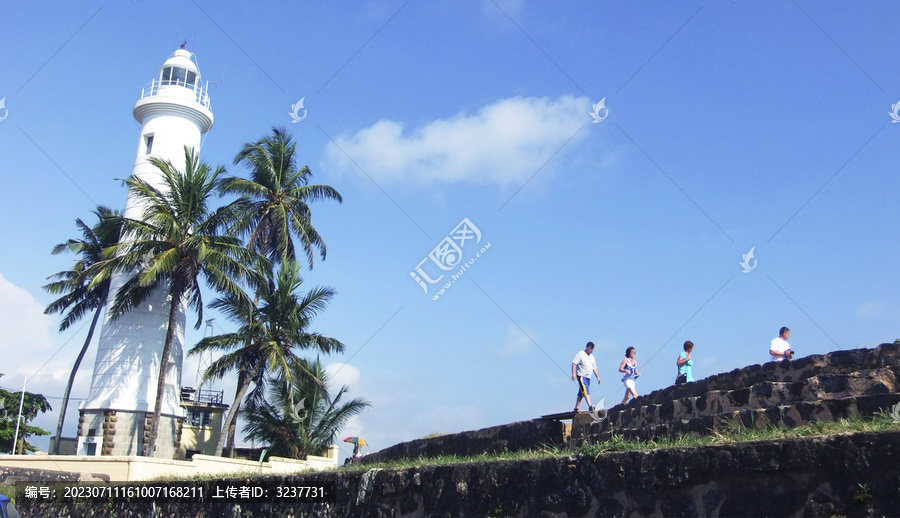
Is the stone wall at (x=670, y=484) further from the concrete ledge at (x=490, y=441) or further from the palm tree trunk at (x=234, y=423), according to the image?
the palm tree trunk at (x=234, y=423)

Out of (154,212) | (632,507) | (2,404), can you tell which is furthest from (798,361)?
(2,404)

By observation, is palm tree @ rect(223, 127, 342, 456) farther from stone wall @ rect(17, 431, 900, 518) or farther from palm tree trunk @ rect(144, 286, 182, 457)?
stone wall @ rect(17, 431, 900, 518)

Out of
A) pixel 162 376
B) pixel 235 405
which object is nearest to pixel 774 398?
pixel 235 405

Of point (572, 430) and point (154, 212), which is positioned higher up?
point (154, 212)

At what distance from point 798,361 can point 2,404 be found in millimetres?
37108

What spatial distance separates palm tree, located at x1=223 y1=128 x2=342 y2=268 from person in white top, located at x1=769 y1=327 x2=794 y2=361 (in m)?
19.5

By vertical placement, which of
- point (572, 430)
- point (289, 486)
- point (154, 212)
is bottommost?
point (289, 486)

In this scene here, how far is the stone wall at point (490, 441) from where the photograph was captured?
8.79 meters

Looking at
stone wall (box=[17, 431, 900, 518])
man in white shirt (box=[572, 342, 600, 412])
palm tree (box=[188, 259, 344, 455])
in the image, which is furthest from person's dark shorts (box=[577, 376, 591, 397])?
palm tree (box=[188, 259, 344, 455])

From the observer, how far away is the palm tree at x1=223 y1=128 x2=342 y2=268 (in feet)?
89.1

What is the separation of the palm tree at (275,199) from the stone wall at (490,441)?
1769 cm

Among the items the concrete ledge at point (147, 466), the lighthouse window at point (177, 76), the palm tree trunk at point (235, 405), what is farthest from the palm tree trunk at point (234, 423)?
the lighthouse window at point (177, 76)

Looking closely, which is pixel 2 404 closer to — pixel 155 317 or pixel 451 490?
pixel 155 317

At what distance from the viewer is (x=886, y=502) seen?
4090 millimetres
